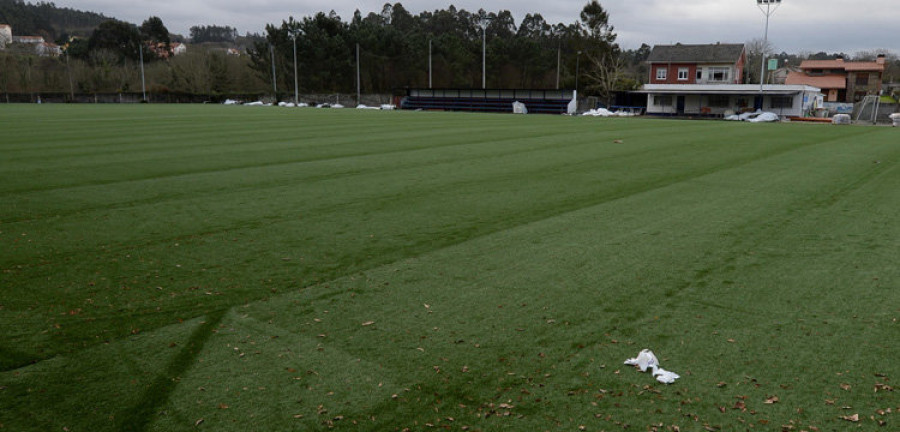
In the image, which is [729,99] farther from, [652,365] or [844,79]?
[652,365]

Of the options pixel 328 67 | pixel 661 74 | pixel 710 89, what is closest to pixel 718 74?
pixel 661 74

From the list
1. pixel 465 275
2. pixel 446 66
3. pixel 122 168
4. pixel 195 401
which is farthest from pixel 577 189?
pixel 446 66

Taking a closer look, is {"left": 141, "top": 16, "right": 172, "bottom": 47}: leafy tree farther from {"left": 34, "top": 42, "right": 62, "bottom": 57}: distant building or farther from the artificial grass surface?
the artificial grass surface

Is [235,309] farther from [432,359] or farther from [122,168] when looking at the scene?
[122,168]

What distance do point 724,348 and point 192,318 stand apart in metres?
3.47

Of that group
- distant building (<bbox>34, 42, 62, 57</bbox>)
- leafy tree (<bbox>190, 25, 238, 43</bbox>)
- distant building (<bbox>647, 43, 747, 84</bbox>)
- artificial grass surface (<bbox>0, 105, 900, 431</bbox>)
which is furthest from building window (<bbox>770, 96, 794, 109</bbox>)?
leafy tree (<bbox>190, 25, 238, 43</bbox>)

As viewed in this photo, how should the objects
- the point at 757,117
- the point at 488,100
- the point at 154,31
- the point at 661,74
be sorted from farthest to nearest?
the point at 154,31 → the point at 661,74 → the point at 488,100 → the point at 757,117

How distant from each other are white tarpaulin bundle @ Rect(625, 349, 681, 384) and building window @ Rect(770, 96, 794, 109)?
53425mm

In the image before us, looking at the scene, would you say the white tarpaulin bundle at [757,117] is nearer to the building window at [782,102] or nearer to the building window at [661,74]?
the building window at [782,102]

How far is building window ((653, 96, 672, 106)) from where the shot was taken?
55.4 metres

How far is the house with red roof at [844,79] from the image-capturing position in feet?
241

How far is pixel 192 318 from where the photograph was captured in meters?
4.46

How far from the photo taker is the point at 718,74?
65.7 m

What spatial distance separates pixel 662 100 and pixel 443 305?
55.3 m
